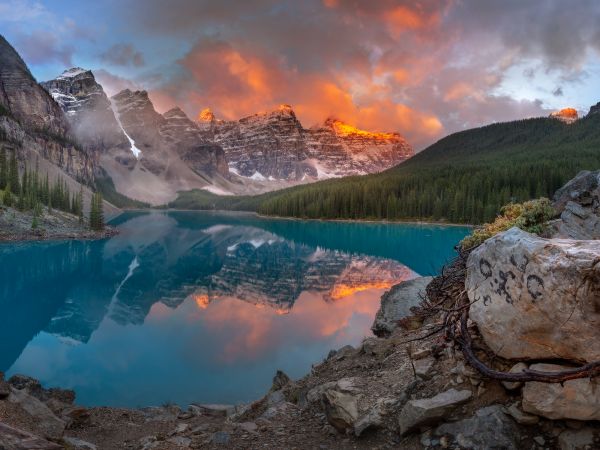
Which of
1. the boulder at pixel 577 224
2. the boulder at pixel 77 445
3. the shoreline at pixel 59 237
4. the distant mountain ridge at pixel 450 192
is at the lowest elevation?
the shoreline at pixel 59 237

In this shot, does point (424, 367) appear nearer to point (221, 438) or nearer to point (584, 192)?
point (221, 438)

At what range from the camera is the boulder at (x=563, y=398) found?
5652 millimetres

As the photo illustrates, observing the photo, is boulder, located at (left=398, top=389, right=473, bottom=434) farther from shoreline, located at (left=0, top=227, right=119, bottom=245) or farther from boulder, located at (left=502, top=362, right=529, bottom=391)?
shoreline, located at (left=0, top=227, right=119, bottom=245)

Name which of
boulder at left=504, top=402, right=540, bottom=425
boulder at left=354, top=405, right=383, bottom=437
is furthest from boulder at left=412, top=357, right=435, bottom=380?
boulder at left=504, top=402, right=540, bottom=425

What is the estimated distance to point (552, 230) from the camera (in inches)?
619

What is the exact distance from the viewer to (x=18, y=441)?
Result: 6547mm

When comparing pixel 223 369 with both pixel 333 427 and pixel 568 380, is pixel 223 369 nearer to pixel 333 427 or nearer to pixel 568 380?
pixel 333 427

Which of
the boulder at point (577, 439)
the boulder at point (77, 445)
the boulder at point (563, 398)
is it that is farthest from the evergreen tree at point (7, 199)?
the boulder at point (577, 439)

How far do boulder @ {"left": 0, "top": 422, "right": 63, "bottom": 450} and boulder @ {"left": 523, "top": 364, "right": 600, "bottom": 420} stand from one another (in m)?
7.65

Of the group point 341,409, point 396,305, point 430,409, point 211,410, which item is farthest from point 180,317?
point 430,409

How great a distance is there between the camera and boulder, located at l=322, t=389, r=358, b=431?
27.7 ft

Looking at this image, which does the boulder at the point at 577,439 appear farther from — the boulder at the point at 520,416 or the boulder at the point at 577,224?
the boulder at the point at 577,224

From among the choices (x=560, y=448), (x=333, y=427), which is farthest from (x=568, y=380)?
(x=333, y=427)

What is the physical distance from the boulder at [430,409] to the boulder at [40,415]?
7.26 metres
